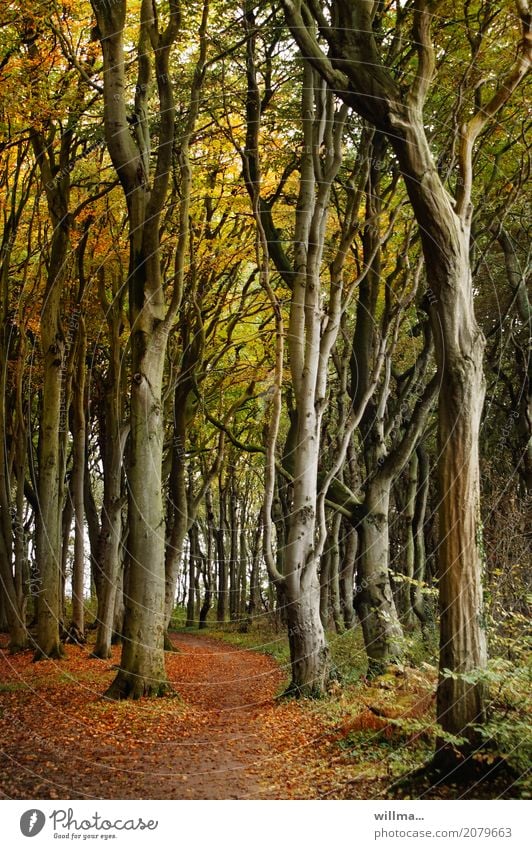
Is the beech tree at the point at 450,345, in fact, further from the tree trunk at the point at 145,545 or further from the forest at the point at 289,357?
the tree trunk at the point at 145,545

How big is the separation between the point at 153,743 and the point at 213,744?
0.68 meters

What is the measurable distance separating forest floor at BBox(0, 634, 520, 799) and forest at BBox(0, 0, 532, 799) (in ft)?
0.15

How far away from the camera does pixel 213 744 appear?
A: 28.3 feet

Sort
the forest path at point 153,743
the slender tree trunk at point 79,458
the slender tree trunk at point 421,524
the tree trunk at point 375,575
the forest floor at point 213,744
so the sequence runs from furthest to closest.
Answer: the slender tree trunk at point 421,524
the slender tree trunk at point 79,458
the tree trunk at point 375,575
the forest path at point 153,743
the forest floor at point 213,744

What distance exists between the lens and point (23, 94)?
1228cm

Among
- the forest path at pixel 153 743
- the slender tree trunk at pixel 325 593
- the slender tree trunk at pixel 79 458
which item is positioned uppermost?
the slender tree trunk at pixel 79 458

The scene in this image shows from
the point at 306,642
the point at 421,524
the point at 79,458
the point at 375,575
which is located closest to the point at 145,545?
the point at 306,642

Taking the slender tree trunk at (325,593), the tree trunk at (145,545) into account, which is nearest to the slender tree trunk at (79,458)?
the tree trunk at (145,545)

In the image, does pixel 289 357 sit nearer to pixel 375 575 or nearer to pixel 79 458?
pixel 375 575

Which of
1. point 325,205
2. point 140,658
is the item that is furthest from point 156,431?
point 325,205

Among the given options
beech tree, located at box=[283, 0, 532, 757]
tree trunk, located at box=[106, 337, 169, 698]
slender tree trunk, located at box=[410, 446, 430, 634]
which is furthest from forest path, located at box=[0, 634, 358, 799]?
slender tree trunk, located at box=[410, 446, 430, 634]

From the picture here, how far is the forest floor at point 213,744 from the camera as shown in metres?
6.51

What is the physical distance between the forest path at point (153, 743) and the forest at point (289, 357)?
0.06 metres

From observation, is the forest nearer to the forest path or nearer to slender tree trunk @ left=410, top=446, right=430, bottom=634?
the forest path
